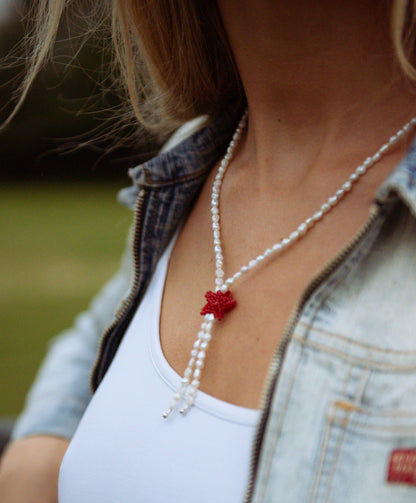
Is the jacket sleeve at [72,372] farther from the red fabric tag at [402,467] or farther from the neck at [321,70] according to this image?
the red fabric tag at [402,467]

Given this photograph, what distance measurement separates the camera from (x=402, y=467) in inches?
26.4

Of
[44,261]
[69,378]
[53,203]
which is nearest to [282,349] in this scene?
[69,378]

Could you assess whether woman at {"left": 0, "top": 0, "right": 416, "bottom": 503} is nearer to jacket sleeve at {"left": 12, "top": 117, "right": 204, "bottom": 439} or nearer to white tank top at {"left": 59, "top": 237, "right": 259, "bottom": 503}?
white tank top at {"left": 59, "top": 237, "right": 259, "bottom": 503}

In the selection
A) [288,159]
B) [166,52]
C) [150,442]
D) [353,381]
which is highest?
[166,52]

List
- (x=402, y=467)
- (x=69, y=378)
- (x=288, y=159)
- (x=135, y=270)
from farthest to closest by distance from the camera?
(x=69, y=378) → (x=135, y=270) → (x=288, y=159) → (x=402, y=467)

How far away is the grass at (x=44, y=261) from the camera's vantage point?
525 centimetres

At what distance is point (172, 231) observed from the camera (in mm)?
1247

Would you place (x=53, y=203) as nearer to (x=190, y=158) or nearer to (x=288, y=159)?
(x=190, y=158)

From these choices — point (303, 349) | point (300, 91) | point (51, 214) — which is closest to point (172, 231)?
point (300, 91)

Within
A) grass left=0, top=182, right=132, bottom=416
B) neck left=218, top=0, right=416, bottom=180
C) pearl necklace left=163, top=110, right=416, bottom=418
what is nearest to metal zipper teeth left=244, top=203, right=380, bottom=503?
pearl necklace left=163, top=110, right=416, bottom=418

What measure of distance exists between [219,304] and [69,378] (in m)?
0.69

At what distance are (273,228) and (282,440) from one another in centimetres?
39

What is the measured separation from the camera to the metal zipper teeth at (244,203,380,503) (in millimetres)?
769

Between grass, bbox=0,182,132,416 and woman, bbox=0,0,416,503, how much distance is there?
3.22 ft
